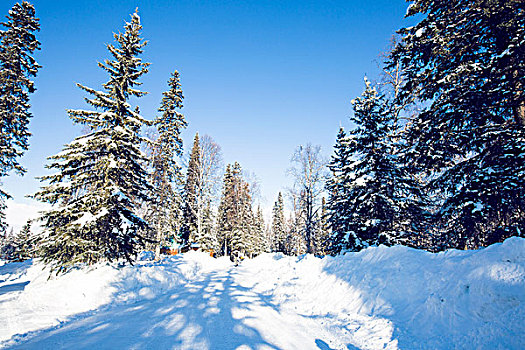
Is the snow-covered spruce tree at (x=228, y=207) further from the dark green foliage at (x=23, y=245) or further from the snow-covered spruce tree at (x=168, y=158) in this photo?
the dark green foliage at (x=23, y=245)

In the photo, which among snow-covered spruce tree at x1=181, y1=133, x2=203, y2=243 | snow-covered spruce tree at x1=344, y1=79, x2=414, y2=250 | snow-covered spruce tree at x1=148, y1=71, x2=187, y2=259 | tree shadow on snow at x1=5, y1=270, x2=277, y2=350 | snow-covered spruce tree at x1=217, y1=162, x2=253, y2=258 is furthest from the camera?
snow-covered spruce tree at x1=217, y1=162, x2=253, y2=258

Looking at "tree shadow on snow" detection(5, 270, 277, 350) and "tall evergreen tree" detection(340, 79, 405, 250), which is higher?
"tall evergreen tree" detection(340, 79, 405, 250)

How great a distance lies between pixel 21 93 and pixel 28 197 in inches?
405

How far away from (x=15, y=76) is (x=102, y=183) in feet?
36.6

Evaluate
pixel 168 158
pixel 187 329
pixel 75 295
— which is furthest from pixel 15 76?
pixel 187 329

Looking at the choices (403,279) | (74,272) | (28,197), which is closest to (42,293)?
(74,272)

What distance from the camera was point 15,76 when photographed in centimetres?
1573

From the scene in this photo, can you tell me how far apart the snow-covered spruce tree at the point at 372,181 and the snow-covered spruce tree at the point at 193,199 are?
15.8m

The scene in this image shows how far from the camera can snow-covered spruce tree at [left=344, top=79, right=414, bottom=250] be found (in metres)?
12.8

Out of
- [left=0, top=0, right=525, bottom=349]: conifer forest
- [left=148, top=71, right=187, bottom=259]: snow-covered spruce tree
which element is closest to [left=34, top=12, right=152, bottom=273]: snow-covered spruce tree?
[left=0, top=0, right=525, bottom=349]: conifer forest

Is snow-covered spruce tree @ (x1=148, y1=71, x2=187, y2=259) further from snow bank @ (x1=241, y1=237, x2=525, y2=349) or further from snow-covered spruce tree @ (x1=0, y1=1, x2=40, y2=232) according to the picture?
snow bank @ (x1=241, y1=237, x2=525, y2=349)

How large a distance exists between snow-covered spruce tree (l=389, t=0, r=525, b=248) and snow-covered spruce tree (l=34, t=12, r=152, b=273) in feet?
41.7

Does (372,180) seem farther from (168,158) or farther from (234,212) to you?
(234,212)

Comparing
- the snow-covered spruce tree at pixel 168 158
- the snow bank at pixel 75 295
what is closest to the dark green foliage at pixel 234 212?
the snow-covered spruce tree at pixel 168 158
